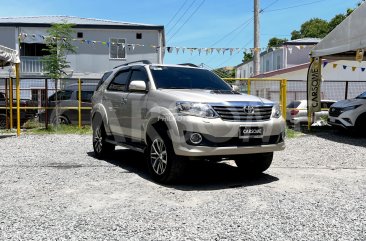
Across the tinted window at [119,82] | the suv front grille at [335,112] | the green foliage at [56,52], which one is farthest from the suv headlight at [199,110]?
the green foliage at [56,52]

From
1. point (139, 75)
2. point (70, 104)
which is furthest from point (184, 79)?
point (70, 104)

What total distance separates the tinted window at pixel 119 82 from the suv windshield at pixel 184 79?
0.80 metres

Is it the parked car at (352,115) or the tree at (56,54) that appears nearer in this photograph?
the parked car at (352,115)

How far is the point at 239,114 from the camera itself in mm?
5641

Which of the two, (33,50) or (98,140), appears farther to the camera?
(33,50)

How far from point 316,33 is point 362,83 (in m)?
39.8

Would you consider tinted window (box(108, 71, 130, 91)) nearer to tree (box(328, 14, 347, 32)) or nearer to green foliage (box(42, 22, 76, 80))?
green foliage (box(42, 22, 76, 80))

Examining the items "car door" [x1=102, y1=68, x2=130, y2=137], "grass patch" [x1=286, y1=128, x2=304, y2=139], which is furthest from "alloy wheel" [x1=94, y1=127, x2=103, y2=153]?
"grass patch" [x1=286, y1=128, x2=304, y2=139]

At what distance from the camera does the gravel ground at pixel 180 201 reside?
3.90m

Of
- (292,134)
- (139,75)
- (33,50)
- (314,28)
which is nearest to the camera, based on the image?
(139,75)

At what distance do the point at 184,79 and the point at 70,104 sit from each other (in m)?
8.49

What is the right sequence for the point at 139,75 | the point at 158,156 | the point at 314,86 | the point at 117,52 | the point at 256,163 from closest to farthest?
the point at 158,156 → the point at 256,163 → the point at 139,75 → the point at 314,86 → the point at 117,52

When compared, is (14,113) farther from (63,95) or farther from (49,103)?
(63,95)

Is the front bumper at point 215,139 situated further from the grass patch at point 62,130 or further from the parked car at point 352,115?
the grass patch at point 62,130
